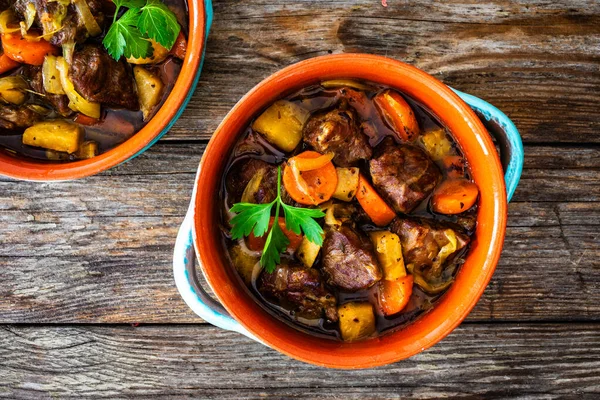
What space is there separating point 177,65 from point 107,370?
134cm

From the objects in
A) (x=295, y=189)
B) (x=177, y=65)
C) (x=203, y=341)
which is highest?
(x=177, y=65)

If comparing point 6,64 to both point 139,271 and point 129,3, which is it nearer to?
point 129,3

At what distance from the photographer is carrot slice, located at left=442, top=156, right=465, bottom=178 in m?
1.99

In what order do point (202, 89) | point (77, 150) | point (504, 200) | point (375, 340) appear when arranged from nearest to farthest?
1. point (504, 200)
2. point (375, 340)
3. point (77, 150)
4. point (202, 89)

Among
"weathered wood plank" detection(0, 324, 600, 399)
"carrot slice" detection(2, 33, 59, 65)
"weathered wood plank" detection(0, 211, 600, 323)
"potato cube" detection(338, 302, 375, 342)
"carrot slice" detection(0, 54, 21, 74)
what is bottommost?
"weathered wood plank" detection(0, 324, 600, 399)

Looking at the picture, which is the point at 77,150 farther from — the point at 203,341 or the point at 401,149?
the point at 401,149

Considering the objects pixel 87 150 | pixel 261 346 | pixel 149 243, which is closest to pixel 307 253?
pixel 261 346

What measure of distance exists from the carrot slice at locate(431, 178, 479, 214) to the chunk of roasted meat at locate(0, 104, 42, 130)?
4.88 feet

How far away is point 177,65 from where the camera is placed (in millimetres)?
2145

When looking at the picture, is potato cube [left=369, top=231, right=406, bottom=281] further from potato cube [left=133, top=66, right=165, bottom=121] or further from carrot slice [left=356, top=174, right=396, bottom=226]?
potato cube [left=133, top=66, right=165, bottom=121]

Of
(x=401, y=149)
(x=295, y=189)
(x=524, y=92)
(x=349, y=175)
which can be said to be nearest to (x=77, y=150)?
(x=295, y=189)

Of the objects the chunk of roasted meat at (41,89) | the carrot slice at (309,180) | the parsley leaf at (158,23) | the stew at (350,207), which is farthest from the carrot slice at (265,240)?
the chunk of roasted meat at (41,89)

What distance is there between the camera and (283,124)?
77.2 inches

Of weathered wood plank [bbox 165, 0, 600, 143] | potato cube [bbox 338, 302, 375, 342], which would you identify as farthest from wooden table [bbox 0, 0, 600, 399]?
potato cube [bbox 338, 302, 375, 342]
